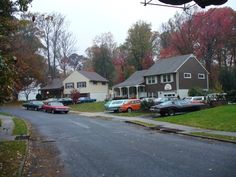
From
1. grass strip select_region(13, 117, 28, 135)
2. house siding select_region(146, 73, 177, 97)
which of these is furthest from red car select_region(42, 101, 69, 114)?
grass strip select_region(13, 117, 28, 135)

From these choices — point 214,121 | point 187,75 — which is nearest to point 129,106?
point 214,121

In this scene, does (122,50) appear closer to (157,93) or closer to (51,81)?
(51,81)

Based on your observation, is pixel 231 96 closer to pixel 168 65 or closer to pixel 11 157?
pixel 168 65

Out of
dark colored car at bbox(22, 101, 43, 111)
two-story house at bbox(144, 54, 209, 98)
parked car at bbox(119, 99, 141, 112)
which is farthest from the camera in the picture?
two-story house at bbox(144, 54, 209, 98)

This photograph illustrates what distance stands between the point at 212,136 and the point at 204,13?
57.5 m

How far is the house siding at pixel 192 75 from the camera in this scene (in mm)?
61719

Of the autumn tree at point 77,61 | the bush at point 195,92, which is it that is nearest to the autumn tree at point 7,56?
the bush at point 195,92

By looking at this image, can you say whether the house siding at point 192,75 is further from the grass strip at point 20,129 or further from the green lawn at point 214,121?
the grass strip at point 20,129

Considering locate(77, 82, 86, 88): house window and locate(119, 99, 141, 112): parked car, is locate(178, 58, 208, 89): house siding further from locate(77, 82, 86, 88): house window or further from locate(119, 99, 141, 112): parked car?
locate(77, 82, 86, 88): house window

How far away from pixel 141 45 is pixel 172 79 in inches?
1082

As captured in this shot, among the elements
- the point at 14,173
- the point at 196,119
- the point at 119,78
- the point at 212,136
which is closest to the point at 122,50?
the point at 119,78

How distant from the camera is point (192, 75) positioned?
63625mm

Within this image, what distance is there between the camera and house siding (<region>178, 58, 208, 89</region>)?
6172cm

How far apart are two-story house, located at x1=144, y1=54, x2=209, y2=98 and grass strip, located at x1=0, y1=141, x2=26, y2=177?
45538mm
